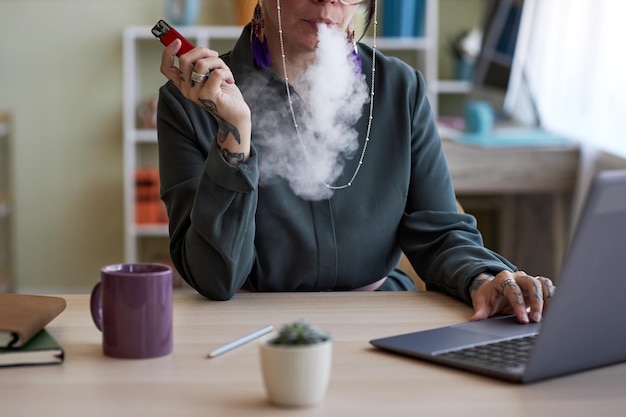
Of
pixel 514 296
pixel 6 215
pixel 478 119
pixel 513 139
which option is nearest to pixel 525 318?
pixel 514 296

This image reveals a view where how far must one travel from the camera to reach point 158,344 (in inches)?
43.3

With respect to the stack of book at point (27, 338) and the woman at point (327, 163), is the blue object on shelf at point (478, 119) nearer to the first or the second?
the woman at point (327, 163)

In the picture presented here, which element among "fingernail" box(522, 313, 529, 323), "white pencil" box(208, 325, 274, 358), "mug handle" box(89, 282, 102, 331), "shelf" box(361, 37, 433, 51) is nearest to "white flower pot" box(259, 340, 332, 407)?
"white pencil" box(208, 325, 274, 358)

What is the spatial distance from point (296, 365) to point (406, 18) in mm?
3745

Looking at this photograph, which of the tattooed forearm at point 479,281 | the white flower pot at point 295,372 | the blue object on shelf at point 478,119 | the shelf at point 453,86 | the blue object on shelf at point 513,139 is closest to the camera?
the white flower pot at point 295,372

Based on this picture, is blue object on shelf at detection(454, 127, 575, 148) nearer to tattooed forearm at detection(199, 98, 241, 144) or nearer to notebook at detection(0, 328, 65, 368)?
tattooed forearm at detection(199, 98, 241, 144)

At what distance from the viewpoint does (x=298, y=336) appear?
93cm

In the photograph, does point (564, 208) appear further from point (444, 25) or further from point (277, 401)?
point (277, 401)

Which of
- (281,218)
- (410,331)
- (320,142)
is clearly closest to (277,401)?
(410,331)

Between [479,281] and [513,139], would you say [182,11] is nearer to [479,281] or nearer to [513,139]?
[513,139]

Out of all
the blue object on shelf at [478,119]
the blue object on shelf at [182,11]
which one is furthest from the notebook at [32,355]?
the blue object on shelf at [182,11]

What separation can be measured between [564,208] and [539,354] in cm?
272

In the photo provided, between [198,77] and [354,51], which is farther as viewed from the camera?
[354,51]

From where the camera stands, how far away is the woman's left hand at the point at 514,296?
130cm
